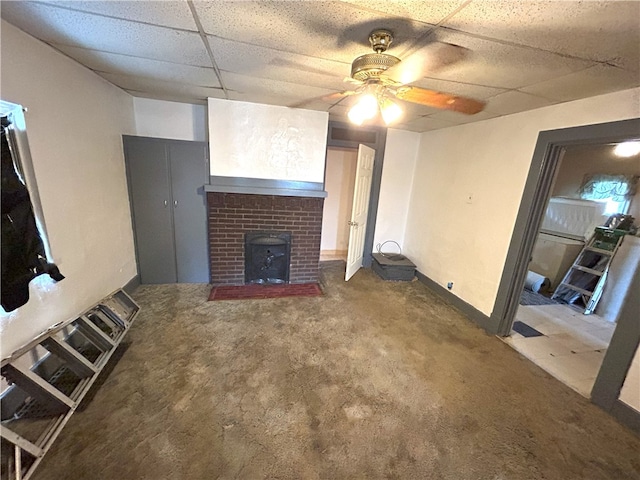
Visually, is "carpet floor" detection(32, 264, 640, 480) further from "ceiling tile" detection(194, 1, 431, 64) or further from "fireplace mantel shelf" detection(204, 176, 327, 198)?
"ceiling tile" detection(194, 1, 431, 64)

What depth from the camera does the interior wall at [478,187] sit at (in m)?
2.27

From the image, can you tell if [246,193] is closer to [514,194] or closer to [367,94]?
[367,94]

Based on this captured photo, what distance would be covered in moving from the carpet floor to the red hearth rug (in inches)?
18.4

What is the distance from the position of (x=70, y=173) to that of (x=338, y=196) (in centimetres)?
370

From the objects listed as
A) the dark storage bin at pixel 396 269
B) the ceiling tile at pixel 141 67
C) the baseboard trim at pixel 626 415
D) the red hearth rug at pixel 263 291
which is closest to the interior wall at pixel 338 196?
the dark storage bin at pixel 396 269

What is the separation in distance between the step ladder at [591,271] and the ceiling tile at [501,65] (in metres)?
3.12

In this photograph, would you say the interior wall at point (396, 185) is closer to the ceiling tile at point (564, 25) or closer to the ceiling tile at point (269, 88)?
the ceiling tile at point (269, 88)

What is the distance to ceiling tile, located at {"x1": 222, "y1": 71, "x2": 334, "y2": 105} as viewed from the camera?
7.65 ft

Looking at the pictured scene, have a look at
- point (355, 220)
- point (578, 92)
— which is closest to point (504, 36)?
point (578, 92)

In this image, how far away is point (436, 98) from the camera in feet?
5.70

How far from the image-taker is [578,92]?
1.98 meters

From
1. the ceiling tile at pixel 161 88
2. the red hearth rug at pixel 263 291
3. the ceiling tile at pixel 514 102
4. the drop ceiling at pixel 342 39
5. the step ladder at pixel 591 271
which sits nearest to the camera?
the drop ceiling at pixel 342 39

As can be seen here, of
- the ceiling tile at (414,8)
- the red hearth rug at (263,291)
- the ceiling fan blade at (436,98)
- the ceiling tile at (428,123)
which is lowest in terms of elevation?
the red hearth rug at (263,291)

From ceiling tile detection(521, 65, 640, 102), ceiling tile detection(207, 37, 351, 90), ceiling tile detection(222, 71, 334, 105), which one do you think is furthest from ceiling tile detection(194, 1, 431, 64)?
ceiling tile detection(521, 65, 640, 102)
